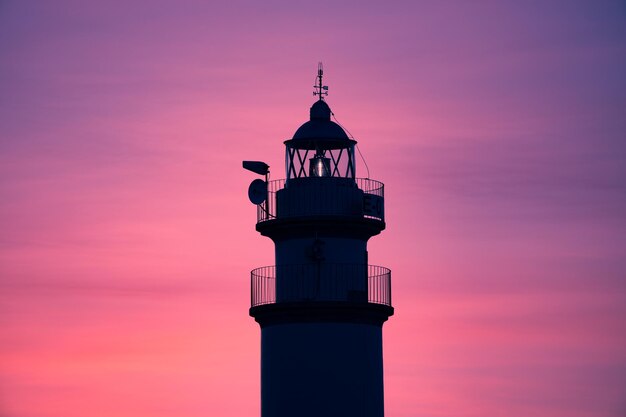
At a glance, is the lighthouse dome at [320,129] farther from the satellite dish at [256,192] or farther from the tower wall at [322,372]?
the tower wall at [322,372]

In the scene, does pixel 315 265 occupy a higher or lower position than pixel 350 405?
higher

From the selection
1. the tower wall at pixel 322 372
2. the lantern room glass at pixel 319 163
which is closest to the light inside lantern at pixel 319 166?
the lantern room glass at pixel 319 163

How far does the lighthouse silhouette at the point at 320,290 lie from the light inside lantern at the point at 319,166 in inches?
1.4

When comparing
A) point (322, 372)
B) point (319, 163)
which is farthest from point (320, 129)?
point (322, 372)

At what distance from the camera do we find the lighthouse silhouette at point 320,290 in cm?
7731

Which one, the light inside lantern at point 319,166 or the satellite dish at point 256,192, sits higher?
the light inside lantern at point 319,166

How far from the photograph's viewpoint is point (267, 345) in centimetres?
7844

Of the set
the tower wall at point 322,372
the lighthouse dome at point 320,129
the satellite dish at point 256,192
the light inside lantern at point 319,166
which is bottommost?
the tower wall at point 322,372

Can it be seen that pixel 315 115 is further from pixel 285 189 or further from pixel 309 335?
pixel 309 335

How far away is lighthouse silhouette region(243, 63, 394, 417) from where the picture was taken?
254ft

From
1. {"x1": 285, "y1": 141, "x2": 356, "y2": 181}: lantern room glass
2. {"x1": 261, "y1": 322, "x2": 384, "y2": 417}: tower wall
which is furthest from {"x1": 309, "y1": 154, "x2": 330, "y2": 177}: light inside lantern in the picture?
{"x1": 261, "y1": 322, "x2": 384, "y2": 417}: tower wall

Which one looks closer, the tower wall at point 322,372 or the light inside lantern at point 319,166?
the tower wall at point 322,372

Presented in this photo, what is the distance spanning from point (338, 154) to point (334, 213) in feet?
8.66

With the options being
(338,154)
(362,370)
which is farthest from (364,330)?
(338,154)
